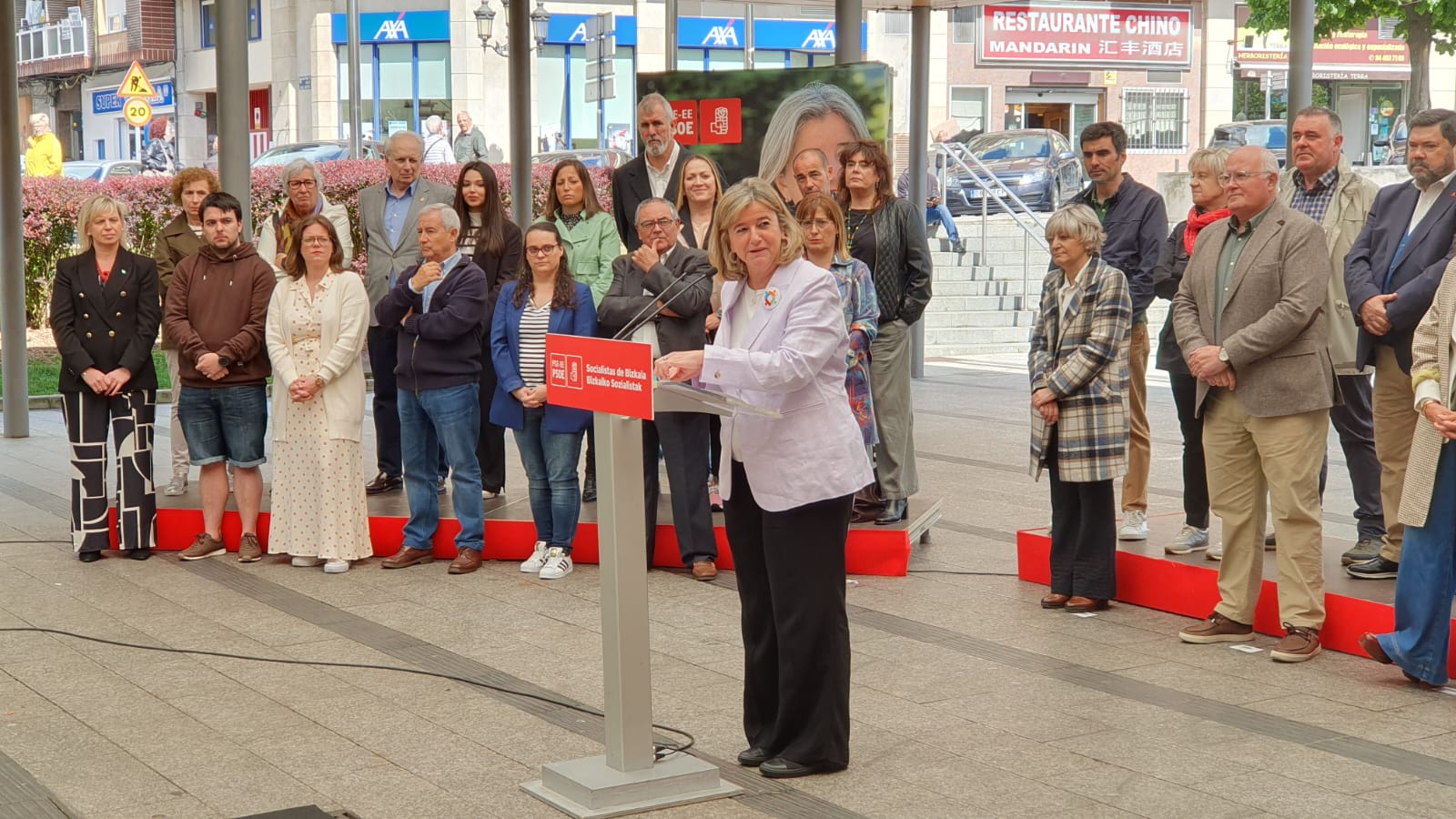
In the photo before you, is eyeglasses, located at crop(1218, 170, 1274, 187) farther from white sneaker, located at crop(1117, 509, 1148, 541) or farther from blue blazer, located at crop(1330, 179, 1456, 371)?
white sneaker, located at crop(1117, 509, 1148, 541)

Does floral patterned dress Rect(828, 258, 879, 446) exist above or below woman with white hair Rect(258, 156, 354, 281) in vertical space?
below

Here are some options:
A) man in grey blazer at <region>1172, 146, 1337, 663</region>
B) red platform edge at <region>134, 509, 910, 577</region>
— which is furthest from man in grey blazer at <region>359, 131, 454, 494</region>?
man in grey blazer at <region>1172, 146, 1337, 663</region>

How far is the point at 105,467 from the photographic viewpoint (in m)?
8.16

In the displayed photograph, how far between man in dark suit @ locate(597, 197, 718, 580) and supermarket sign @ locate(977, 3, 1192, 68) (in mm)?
33583

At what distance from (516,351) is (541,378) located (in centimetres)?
19

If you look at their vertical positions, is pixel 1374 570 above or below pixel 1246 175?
below

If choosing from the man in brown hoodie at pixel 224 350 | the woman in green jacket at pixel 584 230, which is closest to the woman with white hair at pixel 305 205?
the man in brown hoodie at pixel 224 350

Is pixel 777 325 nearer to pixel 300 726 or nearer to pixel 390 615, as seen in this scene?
pixel 300 726

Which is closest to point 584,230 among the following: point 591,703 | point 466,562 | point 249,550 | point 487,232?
point 487,232

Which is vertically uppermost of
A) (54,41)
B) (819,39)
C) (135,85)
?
(54,41)

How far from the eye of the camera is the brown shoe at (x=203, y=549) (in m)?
8.16

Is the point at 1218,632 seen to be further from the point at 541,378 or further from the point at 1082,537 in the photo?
the point at 541,378

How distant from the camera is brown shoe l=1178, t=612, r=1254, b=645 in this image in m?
6.38

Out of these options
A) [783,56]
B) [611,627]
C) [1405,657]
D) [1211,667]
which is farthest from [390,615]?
[783,56]
